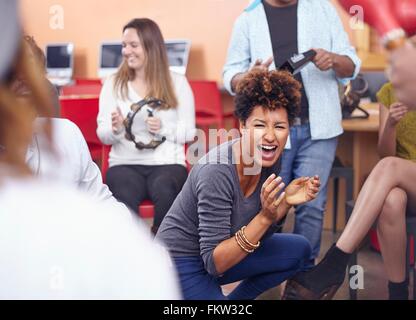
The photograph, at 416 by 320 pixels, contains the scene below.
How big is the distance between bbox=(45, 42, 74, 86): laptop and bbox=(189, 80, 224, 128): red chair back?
1.58m

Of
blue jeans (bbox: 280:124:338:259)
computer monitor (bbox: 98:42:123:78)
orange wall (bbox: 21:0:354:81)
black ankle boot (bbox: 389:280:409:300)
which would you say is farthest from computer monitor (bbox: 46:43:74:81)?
black ankle boot (bbox: 389:280:409:300)

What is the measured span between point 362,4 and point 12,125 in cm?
102

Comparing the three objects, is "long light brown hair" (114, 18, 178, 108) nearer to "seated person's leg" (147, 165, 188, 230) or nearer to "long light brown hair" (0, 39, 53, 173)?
"seated person's leg" (147, 165, 188, 230)

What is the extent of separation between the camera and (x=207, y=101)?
4148mm

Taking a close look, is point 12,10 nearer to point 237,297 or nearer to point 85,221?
point 85,221

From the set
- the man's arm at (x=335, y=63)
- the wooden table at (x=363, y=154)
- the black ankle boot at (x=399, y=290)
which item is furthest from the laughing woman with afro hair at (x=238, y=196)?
the wooden table at (x=363, y=154)

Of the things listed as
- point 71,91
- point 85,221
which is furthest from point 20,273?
point 71,91

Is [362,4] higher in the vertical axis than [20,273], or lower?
higher

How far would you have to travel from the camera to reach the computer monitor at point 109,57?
5.03m

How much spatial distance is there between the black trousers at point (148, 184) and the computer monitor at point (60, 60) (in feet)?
9.78

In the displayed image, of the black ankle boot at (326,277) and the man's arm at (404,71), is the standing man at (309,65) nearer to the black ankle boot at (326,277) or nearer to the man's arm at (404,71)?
the black ankle boot at (326,277)

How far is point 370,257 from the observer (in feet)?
9.75

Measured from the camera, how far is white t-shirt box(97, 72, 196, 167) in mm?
2562

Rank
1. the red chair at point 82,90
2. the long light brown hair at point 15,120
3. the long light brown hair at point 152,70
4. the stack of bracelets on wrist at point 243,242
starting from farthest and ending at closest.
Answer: the red chair at point 82,90, the long light brown hair at point 152,70, the stack of bracelets on wrist at point 243,242, the long light brown hair at point 15,120
